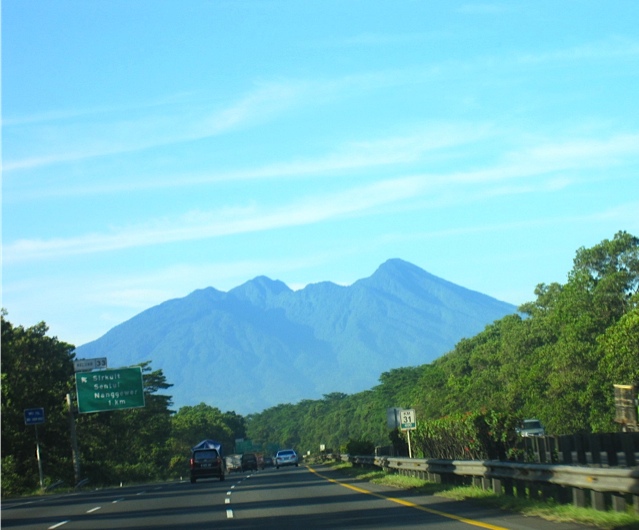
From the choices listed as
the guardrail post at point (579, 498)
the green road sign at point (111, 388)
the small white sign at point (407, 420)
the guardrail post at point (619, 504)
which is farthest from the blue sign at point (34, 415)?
the guardrail post at point (619, 504)

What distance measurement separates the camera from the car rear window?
45531 millimetres

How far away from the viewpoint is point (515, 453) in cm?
2253

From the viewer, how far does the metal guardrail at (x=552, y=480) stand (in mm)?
13375

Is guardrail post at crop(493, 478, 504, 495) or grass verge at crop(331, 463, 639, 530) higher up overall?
guardrail post at crop(493, 478, 504, 495)

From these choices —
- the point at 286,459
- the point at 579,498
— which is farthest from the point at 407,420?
the point at 286,459

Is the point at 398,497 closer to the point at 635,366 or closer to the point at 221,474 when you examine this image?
the point at 221,474

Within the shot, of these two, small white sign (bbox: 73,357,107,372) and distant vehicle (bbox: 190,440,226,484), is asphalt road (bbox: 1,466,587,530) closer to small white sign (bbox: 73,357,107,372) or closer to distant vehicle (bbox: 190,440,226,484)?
distant vehicle (bbox: 190,440,226,484)

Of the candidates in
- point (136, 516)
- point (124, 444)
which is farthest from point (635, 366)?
point (124, 444)

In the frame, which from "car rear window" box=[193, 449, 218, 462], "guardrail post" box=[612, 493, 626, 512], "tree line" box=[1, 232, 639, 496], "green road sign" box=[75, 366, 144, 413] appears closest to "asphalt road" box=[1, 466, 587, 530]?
"guardrail post" box=[612, 493, 626, 512]

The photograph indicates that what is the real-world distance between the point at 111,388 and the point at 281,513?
34.7 m

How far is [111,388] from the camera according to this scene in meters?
52.2

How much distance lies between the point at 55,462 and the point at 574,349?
37.7 meters

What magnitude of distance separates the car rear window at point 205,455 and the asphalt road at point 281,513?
1725cm

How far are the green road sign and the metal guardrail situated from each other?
Answer: 30436mm
